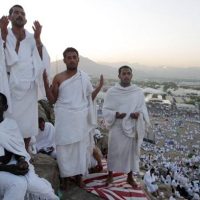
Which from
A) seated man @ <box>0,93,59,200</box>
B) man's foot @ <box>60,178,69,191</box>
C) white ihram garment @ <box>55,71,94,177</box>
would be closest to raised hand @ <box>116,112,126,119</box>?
white ihram garment @ <box>55,71,94,177</box>

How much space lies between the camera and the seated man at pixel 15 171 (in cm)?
296

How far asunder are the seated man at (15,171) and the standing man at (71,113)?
85 centimetres

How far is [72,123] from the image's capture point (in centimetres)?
417

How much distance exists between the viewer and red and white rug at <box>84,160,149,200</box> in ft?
14.3

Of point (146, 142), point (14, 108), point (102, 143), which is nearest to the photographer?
point (14, 108)

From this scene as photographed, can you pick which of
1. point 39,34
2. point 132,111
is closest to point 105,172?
point 132,111

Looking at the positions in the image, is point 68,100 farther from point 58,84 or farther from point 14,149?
point 14,149

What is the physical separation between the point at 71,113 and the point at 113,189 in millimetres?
1124

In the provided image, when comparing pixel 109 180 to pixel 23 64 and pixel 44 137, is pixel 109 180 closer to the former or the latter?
pixel 44 137

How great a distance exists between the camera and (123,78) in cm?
459

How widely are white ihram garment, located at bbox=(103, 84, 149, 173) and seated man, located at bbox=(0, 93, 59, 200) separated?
4.95 ft

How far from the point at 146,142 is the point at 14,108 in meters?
19.5

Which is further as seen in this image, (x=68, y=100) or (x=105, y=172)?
(x=105, y=172)

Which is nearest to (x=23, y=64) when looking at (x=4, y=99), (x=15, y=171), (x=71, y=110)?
(x=4, y=99)
